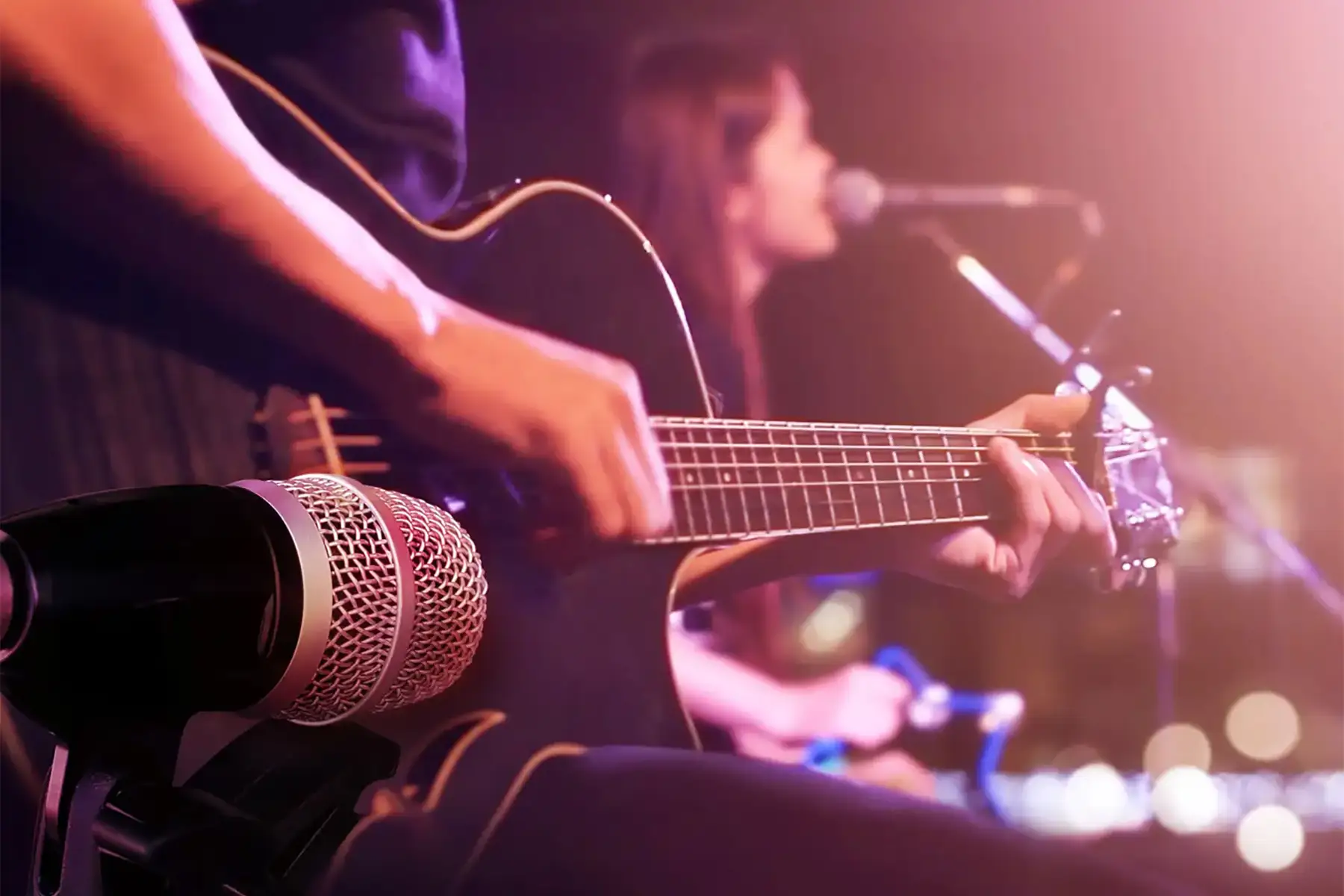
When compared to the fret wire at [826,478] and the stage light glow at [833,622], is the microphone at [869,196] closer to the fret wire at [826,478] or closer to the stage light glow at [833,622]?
the fret wire at [826,478]

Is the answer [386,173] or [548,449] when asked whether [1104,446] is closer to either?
[548,449]

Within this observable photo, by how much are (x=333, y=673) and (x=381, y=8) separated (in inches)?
33.8

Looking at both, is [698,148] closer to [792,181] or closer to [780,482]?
[792,181]

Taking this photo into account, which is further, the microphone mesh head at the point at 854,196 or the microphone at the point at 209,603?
the microphone mesh head at the point at 854,196

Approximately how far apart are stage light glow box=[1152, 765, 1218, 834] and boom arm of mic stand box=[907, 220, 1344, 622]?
244 millimetres

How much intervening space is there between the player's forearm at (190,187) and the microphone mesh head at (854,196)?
0.45m

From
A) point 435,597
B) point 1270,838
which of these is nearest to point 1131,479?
point 1270,838

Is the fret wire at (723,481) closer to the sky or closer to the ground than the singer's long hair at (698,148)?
closer to the ground

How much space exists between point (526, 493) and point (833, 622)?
364 millimetres

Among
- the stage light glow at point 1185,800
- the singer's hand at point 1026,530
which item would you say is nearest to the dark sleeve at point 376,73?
the singer's hand at point 1026,530

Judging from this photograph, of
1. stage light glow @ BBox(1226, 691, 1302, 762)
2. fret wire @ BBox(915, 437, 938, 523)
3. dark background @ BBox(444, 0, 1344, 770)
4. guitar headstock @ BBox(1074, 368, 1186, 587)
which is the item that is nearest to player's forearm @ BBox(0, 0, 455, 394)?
dark background @ BBox(444, 0, 1344, 770)

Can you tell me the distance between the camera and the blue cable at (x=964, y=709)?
122 cm

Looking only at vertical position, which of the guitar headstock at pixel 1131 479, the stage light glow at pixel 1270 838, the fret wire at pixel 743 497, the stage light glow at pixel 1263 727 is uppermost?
the guitar headstock at pixel 1131 479

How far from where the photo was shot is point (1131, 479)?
4.16 feet
